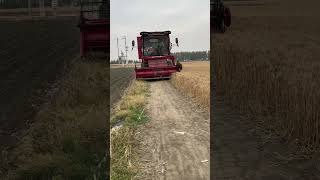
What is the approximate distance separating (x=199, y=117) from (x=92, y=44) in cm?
574

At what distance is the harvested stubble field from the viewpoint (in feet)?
29.4

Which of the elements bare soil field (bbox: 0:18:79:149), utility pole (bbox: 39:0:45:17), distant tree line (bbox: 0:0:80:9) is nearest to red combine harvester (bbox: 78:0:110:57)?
bare soil field (bbox: 0:18:79:149)

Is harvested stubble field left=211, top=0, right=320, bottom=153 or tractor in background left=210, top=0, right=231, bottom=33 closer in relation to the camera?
tractor in background left=210, top=0, right=231, bottom=33

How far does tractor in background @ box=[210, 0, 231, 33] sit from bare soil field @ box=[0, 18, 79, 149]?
5.45 metres

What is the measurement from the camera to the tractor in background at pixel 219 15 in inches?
278

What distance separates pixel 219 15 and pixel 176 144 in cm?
327

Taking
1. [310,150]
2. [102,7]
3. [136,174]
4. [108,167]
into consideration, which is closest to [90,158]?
[108,167]

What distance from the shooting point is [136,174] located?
7.45 m

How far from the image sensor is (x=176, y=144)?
9.35 metres

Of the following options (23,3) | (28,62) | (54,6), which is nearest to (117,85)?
(28,62)

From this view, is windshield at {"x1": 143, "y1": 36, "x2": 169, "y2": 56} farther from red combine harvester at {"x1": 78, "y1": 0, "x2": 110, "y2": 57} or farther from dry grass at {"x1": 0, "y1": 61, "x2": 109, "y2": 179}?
dry grass at {"x1": 0, "y1": 61, "x2": 109, "y2": 179}

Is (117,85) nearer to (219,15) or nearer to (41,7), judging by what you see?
(41,7)

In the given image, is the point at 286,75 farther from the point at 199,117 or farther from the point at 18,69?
the point at 18,69

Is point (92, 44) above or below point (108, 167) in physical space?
above
